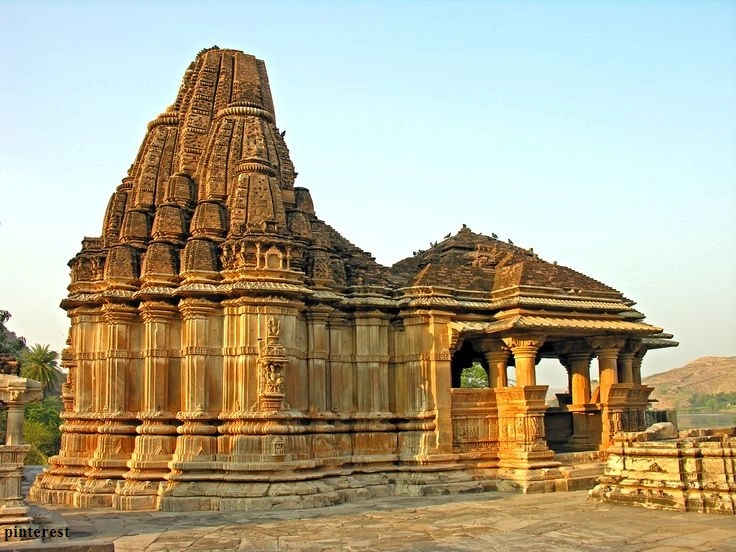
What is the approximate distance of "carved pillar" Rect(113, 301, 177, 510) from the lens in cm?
1570

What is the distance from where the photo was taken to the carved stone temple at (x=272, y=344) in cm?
1573

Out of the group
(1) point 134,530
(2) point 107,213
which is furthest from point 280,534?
(2) point 107,213

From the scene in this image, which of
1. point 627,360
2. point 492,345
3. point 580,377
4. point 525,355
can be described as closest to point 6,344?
point 492,345

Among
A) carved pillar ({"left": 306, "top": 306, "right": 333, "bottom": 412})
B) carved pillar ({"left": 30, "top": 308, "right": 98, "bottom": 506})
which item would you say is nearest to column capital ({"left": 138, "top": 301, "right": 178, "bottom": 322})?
carved pillar ({"left": 30, "top": 308, "right": 98, "bottom": 506})

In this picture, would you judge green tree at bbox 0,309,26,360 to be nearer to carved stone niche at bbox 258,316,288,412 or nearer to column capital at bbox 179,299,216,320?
column capital at bbox 179,299,216,320

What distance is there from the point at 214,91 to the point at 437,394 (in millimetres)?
9162

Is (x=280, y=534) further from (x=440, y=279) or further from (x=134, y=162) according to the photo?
(x=134, y=162)

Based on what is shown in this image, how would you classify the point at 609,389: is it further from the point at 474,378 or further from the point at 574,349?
the point at 474,378

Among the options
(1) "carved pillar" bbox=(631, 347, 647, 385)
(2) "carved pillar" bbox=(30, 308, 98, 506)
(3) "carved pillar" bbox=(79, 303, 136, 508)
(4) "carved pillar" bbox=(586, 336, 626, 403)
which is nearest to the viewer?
(3) "carved pillar" bbox=(79, 303, 136, 508)

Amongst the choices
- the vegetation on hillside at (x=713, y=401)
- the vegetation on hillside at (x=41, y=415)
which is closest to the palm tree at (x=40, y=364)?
the vegetation on hillside at (x=41, y=415)

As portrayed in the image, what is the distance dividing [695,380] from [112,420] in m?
120

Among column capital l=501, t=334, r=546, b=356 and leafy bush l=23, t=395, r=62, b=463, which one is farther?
leafy bush l=23, t=395, r=62, b=463

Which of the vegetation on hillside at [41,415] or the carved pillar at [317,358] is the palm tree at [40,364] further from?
the carved pillar at [317,358]

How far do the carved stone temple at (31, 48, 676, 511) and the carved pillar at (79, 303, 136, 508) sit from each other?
0.12 ft
